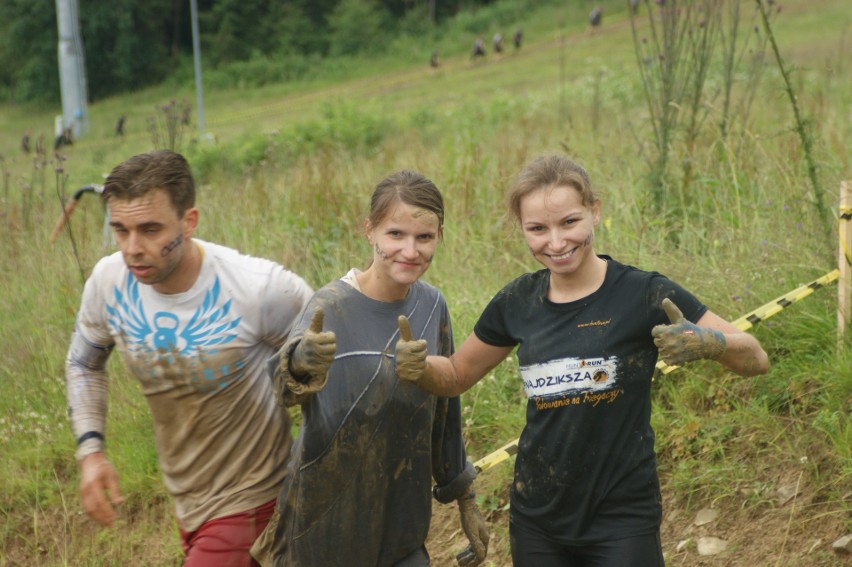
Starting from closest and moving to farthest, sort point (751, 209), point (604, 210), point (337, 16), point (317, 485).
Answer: point (317, 485) → point (751, 209) → point (604, 210) → point (337, 16)

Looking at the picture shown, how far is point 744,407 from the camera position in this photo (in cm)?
471

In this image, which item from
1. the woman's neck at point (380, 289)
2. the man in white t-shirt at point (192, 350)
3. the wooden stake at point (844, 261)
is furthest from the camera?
the wooden stake at point (844, 261)

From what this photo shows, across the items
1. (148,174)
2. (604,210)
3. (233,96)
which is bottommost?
(233,96)

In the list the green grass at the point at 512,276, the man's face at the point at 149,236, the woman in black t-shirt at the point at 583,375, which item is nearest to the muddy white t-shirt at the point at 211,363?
the man's face at the point at 149,236

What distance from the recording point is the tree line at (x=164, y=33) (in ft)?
164

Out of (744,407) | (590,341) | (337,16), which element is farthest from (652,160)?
(337,16)

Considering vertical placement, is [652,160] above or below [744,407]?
above

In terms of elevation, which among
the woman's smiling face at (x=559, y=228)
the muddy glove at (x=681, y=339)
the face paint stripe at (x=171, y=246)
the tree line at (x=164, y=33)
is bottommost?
the tree line at (x=164, y=33)

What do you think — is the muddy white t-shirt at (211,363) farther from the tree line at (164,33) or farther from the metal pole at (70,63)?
the tree line at (164,33)

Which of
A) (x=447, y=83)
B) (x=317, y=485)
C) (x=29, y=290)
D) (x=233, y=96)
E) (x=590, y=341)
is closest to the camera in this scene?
(x=590, y=341)

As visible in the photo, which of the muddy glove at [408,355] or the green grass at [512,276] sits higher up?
the muddy glove at [408,355]

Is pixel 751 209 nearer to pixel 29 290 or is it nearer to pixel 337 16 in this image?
pixel 29 290

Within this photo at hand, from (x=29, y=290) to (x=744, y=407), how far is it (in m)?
5.19

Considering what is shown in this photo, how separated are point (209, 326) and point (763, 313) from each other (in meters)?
2.43
